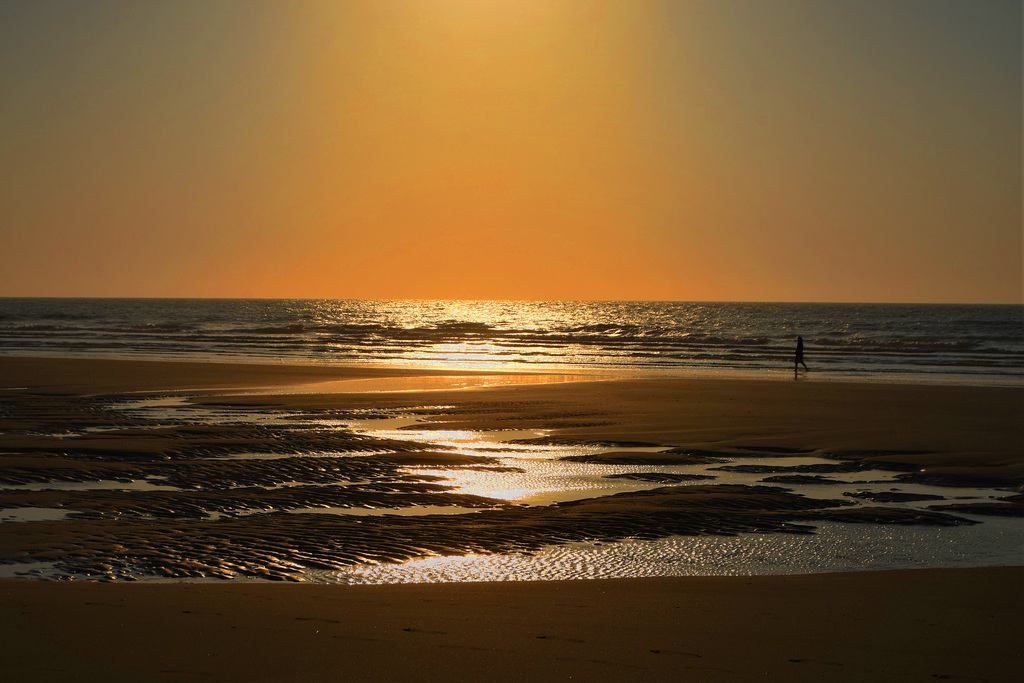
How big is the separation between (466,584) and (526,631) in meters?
1.18

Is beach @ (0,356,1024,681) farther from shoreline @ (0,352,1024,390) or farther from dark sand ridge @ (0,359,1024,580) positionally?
shoreline @ (0,352,1024,390)

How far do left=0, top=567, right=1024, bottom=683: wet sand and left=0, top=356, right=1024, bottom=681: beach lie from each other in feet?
0.06

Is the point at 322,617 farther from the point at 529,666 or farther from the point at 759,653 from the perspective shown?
the point at 759,653

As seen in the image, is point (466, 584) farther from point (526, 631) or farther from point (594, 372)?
point (594, 372)

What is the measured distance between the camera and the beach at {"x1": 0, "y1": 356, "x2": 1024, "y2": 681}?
4.83m

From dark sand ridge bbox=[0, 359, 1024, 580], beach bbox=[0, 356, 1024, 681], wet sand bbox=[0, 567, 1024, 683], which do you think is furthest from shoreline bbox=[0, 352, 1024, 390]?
wet sand bbox=[0, 567, 1024, 683]

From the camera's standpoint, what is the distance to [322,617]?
5.52m

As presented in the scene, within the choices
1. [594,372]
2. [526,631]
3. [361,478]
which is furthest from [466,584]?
[594,372]

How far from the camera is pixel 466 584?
21.0ft

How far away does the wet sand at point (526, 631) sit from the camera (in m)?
4.66

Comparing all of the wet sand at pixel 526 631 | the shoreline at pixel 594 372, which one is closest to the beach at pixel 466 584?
the wet sand at pixel 526 631

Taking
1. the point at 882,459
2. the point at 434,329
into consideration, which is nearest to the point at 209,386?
the point at 882,459

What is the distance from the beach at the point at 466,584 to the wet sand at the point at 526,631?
0.02 metres

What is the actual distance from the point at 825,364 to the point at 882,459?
25321mm
